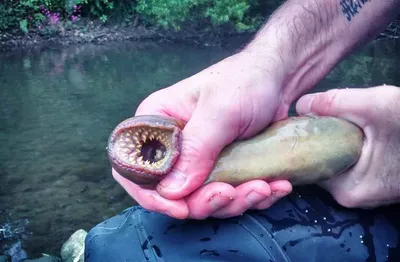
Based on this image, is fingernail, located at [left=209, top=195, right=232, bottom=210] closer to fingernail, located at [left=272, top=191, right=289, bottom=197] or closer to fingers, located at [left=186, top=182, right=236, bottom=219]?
fingers, located at [left=186, top=182, right=236, bottom=219]

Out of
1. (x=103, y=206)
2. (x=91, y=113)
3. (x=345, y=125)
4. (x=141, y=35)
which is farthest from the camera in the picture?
(x=141, y=35)

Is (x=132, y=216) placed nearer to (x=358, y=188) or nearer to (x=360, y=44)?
(x=358, y=188)

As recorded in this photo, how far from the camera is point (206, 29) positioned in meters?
15.9

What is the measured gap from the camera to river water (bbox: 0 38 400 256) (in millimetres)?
4535

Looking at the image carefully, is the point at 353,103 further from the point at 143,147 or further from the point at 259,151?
the point at 143,147

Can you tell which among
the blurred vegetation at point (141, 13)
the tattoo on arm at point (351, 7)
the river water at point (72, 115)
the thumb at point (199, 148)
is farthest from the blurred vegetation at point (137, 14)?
the thumb at point (199, 148)

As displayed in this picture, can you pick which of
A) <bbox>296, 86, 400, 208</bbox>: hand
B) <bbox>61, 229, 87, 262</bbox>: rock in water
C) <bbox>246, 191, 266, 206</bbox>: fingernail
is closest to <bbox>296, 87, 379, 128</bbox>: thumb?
<bbox>296, 86, 400, 208</bbox>: hand

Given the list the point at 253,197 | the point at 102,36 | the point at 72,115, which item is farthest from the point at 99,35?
the point at 253,197

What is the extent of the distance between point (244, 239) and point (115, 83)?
8.60 m

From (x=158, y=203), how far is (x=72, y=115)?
6.30 meters

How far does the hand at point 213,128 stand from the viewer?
1.38 meters

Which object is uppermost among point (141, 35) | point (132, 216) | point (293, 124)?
point (293, 124)

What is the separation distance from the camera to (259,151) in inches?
63.5

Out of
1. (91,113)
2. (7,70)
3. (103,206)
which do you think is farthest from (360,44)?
(7,70)
